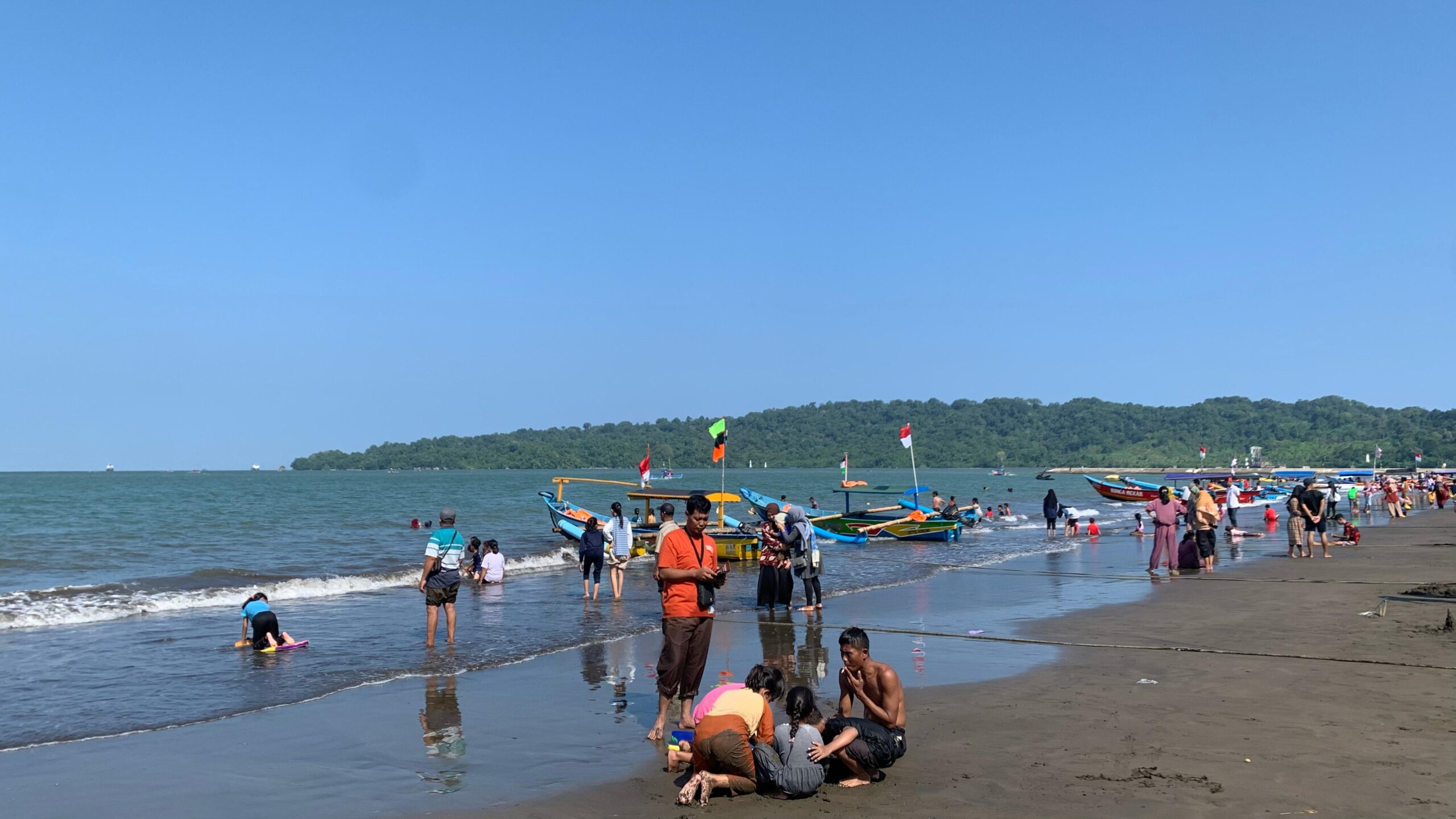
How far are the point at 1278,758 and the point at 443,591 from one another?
9.46 m

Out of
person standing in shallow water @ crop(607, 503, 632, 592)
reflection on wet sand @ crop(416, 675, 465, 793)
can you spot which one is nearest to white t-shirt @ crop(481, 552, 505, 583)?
person standing in shallow water @ crop(607, 503, 632, 592)

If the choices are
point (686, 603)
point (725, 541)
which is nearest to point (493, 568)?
point (725, 541)

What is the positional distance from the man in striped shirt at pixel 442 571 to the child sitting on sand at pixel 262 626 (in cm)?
196

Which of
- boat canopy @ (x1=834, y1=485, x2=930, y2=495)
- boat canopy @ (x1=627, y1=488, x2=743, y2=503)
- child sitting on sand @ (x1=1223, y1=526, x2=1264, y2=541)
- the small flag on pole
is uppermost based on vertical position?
the small flag on pole

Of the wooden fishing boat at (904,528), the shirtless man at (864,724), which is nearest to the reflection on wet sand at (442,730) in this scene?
the shirtless man at (864,724)

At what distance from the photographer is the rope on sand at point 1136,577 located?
17.4 m

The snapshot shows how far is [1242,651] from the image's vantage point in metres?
11.1

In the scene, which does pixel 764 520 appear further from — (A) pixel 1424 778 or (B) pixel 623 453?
(B) pixel 623 453

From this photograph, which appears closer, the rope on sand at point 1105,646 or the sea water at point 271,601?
the rope on sand at point 1105,646

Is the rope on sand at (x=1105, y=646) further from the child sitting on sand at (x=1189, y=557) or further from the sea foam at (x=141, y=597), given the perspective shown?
the child sitting on sand at (x=1189, y=557)

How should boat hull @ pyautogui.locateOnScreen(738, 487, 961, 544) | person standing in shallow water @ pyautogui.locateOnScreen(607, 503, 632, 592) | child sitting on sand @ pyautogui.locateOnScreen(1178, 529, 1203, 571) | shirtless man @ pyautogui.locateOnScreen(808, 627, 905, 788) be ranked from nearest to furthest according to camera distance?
shirtless man @ pyautogui.locateOnScreen(808, 627, 905, 788), person standing in shallow water @ pyautogui.locateOnScreen(607, 503, 632, 592), child sitting on sand @ pyautogui.locateOnScreen(1178, 529, 1203, 571), boat hull @ pyautogui.locateOnScreen(738, 487, 961, 544)

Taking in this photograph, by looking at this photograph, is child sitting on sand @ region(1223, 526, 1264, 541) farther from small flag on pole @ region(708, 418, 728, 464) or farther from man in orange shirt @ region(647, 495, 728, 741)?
man in orange shirt @ region(647, 495, 728, 741)

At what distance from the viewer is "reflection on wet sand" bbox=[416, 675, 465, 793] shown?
700 centimetres

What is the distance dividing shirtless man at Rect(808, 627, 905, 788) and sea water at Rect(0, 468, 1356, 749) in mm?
5830
